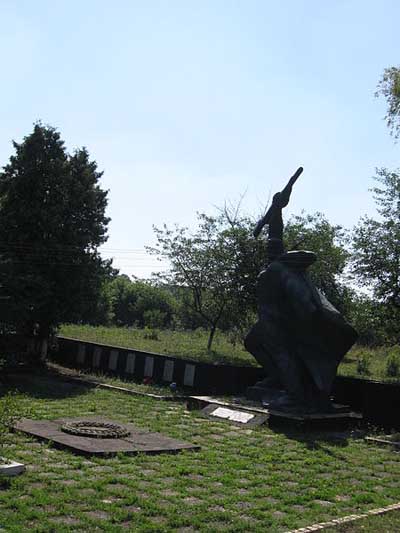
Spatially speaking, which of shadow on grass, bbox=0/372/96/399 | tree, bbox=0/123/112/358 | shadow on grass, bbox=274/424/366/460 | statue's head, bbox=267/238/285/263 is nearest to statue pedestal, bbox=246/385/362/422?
shadow on grass, bbox=274/424/366/460

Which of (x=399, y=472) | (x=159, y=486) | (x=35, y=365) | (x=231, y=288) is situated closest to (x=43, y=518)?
(x=159, y=486)

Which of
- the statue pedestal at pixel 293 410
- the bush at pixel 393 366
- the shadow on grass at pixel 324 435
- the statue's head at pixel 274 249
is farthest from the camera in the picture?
the bush at pixel 393 366

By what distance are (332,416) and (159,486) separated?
6177mm

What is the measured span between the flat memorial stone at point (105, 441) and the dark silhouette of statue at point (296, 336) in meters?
3.82

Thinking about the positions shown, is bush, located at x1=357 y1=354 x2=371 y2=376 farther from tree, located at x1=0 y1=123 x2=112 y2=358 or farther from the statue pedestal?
tree, located at x1=0 y1=123 x2=112 y2=358

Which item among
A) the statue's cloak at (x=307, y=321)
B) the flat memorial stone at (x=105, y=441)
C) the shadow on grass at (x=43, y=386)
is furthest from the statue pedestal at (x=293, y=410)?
the shadow on grass at (x=43, y=386)

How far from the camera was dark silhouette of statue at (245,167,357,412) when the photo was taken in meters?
12.6

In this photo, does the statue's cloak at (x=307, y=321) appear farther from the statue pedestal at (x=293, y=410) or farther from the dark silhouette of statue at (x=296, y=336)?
the statue pedestal at (x=293, y=410)

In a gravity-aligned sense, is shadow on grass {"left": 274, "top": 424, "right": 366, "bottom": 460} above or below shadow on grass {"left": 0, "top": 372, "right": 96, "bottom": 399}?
above

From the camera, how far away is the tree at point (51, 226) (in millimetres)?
18438

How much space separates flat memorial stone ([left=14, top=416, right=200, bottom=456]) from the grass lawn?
0.61 ft

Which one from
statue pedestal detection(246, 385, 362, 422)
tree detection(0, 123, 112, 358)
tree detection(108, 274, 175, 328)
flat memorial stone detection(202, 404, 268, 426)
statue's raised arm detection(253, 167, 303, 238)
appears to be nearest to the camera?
flat memorial stone detection(202, 404, 268, 426)

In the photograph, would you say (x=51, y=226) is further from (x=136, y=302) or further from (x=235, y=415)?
(x=136, y=302)

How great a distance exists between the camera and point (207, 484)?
7.13m
